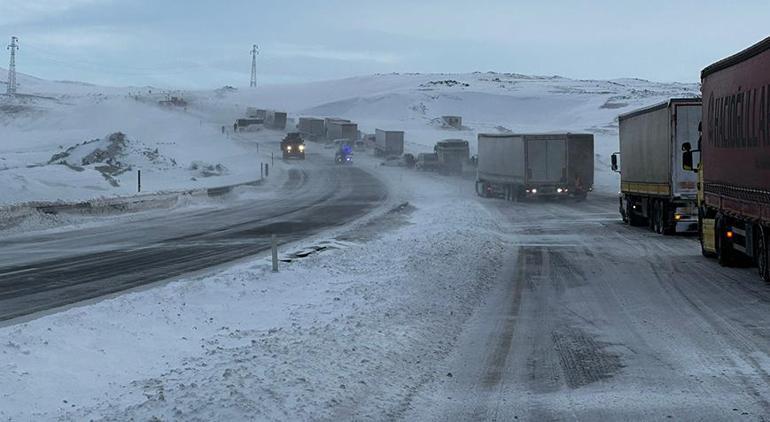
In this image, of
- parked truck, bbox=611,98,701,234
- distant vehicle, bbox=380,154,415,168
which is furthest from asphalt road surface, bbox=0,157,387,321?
distant vehicle, bbox=380,154,415,168

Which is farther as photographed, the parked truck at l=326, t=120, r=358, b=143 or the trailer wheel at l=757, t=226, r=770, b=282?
the parked truck at l=326, t=120, r=358, b=143

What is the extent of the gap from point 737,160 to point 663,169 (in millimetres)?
9196

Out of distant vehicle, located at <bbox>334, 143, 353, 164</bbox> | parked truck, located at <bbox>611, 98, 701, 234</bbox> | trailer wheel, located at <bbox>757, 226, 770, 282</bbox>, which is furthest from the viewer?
distant vehicle, located at <bbox>334, 143, 353, 164</bbox>

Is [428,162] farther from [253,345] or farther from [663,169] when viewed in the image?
[253,345]

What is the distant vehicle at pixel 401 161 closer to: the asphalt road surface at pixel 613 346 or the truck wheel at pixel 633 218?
the truck wheel at pixel 633 218

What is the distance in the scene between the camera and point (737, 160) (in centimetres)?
1670

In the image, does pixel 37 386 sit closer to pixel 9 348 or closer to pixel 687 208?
pixel 9 348

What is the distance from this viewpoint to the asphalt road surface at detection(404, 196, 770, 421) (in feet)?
25.5

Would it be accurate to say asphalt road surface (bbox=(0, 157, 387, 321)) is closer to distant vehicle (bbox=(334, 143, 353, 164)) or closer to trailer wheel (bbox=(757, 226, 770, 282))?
trailer wheel (bbox=(757, 226, 770, 282))

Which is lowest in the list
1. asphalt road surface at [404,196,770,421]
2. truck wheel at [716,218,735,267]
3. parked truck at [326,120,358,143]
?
asphalt road surface at [404,196,770,421]

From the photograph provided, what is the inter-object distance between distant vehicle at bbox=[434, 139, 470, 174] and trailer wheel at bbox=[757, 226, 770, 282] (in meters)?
58.3

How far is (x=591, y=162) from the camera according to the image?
145 ft

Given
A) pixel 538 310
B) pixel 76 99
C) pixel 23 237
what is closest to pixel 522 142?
pixel 23 237

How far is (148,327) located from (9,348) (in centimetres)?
209
